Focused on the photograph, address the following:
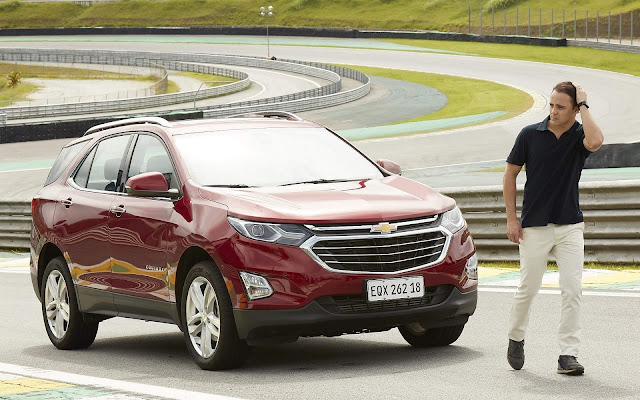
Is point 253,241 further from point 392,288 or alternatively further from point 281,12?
point 281,12

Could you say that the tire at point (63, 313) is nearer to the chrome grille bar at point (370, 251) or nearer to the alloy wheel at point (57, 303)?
the alloy wheel at point (57, 303)

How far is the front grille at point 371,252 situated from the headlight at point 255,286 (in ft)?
1.18

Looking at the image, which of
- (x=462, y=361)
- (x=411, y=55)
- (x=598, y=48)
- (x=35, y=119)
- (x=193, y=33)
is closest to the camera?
(x=462, y=361)

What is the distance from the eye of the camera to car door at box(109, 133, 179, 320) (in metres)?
8.31

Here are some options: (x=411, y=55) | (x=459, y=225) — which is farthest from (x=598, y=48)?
(x=459, y=225)

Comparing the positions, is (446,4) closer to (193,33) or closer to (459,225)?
(193,33)

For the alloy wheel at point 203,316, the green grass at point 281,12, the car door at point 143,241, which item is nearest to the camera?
the alloy wheel at point 203,316

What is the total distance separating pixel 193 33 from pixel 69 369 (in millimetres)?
109080

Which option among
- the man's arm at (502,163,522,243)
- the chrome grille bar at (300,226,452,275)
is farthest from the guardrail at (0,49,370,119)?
the man's arm at (502,163,522,243)

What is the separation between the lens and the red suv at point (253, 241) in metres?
7.46

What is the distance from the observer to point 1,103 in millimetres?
80000

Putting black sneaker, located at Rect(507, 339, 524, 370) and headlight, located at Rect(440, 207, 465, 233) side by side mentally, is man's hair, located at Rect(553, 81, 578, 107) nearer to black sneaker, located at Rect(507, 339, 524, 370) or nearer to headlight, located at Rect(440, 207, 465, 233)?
headlight, located at Rect(440, 207, 465, 233)

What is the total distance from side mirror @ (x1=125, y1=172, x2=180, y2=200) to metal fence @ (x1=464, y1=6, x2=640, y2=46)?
68.7 m

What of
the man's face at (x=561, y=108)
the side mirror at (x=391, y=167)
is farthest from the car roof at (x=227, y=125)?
the man's face at (x=561, y=108)
